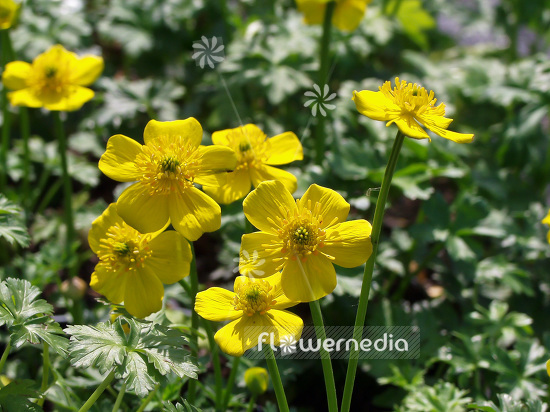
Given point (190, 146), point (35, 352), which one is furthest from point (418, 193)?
point (35, 352)

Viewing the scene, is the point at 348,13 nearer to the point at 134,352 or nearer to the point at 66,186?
the point at 66,186

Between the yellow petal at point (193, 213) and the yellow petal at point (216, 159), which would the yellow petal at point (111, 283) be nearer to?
the yellow petal at point (193, 213)

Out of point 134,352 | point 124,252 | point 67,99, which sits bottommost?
point 134,352

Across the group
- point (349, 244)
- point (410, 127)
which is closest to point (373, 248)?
point (349, 244)

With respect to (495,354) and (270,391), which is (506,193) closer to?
(495,354)

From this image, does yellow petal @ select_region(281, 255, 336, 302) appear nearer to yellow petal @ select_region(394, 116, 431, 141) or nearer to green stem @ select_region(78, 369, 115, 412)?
yellow petal @ select_region(394, 116, 431, 141)

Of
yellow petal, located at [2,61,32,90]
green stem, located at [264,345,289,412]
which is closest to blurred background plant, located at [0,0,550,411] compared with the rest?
green stem, located at [264,345,289,412]
